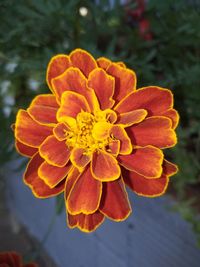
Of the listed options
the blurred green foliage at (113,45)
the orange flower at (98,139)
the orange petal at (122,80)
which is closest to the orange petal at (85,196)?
the orange flower at (98,139)

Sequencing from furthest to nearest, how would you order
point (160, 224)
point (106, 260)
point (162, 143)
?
1. point (160, 224)
2. point (106, 260)
3. point (162, 143)

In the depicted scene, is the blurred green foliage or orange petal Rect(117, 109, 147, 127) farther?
the blurred green foliage

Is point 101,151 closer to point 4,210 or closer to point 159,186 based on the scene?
point 159,186

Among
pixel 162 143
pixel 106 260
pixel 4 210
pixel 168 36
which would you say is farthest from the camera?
pixel 4 210

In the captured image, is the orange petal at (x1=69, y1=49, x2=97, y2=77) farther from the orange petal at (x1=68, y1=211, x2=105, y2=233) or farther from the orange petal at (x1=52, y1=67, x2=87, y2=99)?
the orange petal at (x1=68, y1=211, x2=105, y2=233)

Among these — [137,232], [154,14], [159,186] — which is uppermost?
[154,14]

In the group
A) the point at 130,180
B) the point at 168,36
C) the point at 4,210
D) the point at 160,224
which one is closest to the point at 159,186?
the point at 130,180

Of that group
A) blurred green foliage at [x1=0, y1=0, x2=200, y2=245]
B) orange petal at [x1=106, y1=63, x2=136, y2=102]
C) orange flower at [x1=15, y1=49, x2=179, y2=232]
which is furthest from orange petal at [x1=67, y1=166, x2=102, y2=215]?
blurred green foliage at [x1=0, y1=0, x2=200, y2=245]
